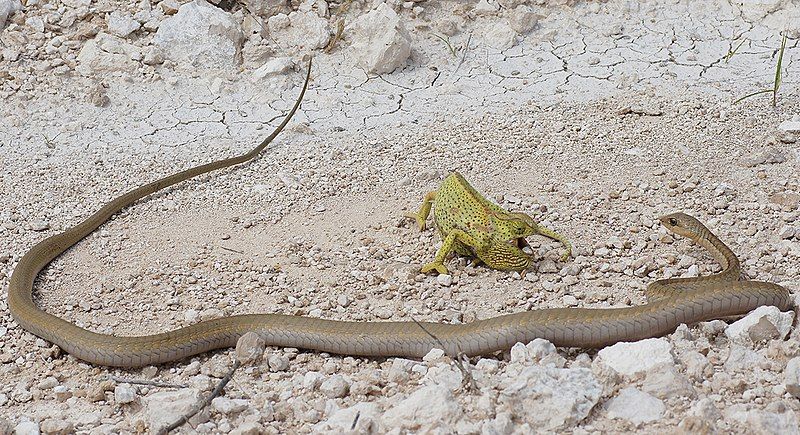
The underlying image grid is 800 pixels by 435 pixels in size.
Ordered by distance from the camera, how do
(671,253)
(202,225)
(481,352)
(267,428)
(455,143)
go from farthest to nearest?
1. (455,143)
2. (202,225)
3. (671,253)
4. (481,352)
5. (267,428)

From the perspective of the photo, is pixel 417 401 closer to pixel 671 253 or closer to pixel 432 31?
pixel 671 253

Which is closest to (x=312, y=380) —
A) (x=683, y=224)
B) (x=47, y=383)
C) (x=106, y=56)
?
(x=47, y=383)

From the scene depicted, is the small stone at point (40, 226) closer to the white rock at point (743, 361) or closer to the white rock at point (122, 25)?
the white rock at point (122, 25)

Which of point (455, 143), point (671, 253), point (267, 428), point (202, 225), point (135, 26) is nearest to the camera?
point (267, 428)

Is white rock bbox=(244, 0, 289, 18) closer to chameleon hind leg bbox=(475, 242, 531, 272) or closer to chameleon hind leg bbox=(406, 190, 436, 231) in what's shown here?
chameleon hind leg bbox=(406, 190, 436, 231)

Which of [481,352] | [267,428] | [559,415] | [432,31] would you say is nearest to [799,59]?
[432,31]

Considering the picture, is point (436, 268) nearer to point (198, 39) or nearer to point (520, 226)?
point (520, 226)
